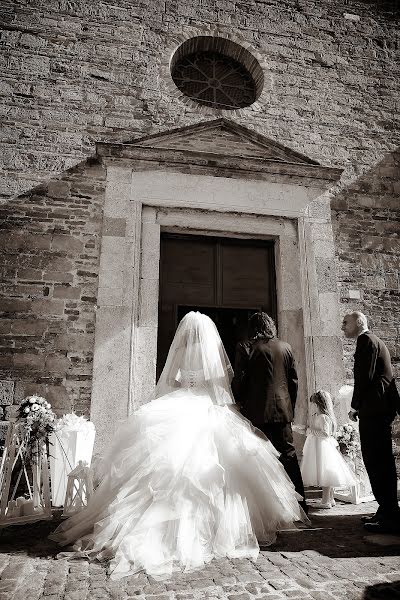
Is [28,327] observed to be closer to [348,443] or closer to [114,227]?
[114,227]

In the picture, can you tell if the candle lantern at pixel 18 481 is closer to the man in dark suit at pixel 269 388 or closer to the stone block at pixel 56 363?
the stone block at pixel 56 363

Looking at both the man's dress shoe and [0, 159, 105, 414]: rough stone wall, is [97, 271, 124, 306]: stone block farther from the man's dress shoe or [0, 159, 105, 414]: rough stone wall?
the man's dress shoe

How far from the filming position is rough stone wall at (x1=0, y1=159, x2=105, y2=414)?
5844 mm

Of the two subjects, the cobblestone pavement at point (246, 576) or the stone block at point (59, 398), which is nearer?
the cobblestone pavement at point (246, 576)

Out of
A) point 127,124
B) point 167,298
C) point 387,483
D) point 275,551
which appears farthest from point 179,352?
point 127,124

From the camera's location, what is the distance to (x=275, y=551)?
3041mm

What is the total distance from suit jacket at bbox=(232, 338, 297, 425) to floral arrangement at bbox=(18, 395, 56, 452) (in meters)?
2.08

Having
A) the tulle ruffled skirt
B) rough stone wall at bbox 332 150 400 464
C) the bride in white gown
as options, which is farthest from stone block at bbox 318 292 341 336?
the bride in white gown

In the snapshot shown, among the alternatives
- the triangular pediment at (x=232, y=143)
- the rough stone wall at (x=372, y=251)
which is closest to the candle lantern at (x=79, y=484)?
the rough stone wall at (x=372, y=251)

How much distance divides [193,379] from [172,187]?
3793 millimetres

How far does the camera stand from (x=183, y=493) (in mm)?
3002

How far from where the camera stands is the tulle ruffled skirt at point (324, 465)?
15.6ft

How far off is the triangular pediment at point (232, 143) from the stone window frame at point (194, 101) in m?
0.40

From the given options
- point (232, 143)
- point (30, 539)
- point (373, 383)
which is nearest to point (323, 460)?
point (373, 383)
